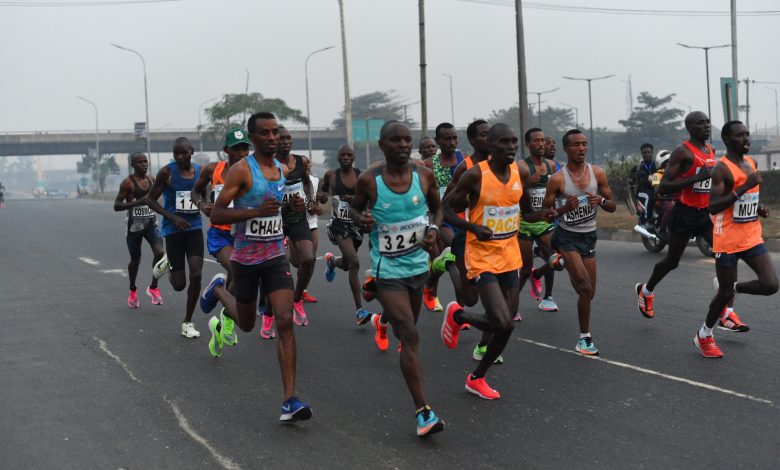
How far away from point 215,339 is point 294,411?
7.82 ft

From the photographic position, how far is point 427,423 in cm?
535

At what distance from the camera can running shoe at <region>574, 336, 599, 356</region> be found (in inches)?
297

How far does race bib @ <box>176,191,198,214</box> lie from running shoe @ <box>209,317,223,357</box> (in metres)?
1.76

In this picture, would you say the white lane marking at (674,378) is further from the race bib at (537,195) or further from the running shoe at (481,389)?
the race bib at (537,195)

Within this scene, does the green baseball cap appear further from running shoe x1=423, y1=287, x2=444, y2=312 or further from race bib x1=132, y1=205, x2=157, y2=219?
race bib x1=132, y1=205, x2=157, y2=219

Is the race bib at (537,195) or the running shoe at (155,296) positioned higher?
the race bib at (537,195)

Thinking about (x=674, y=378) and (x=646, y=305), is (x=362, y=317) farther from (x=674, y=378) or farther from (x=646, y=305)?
(x=674, y=378)

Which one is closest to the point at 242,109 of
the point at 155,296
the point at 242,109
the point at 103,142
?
the point at 242,109

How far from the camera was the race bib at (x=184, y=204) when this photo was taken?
919 centimetres

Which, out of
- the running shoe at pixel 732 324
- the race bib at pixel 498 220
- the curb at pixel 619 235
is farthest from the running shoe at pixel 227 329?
the curb at pixel 619 235

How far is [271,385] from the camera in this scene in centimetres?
686

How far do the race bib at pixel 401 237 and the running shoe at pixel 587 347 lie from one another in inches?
93.5

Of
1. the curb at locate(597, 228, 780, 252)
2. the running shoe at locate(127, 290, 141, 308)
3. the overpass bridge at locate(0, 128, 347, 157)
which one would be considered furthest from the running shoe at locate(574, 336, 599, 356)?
the overpass bridge at locate(0, 128, 347, 157)

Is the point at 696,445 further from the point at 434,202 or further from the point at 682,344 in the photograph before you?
the point at 682,344
